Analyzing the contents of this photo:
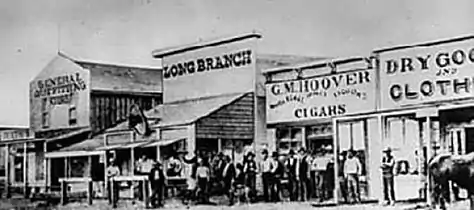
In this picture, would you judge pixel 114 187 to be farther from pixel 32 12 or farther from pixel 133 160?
pixel 32 12

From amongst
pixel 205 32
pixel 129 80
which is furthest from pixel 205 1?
pixel 129 80

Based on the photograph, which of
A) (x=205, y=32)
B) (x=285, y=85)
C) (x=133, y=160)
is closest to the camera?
(x=285, y=85)

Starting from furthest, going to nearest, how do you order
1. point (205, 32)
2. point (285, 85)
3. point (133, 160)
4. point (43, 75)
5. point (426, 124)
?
1. point (43, 75)
2. point (133, 160)
3. point (205, 32)
4. point (285, 85)
5. point (426, 124)

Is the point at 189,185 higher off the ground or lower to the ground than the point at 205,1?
lower

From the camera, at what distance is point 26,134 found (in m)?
7.26

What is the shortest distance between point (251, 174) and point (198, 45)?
89 cm

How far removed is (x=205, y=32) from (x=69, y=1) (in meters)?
1.29

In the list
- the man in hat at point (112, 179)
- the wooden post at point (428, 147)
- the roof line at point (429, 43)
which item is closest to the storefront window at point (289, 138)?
the roof line at point (429, 43)

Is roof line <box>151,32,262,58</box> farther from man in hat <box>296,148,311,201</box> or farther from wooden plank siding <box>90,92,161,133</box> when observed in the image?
man in hat <box>296,148,311,201</box>

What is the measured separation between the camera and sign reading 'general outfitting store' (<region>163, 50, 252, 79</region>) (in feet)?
19.8

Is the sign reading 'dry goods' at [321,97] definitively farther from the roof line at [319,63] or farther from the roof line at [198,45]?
the roof line at [198,45]

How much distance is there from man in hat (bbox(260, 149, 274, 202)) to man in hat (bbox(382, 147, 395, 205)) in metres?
0.82

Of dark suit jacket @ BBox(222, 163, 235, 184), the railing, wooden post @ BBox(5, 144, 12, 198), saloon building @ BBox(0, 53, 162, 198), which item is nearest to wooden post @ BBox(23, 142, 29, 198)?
saloon building @ BBox(0, 53, 162, 198)

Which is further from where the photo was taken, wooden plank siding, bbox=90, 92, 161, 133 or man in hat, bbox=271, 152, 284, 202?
wooden plank siding, bbox=90, 92, 161, 133
